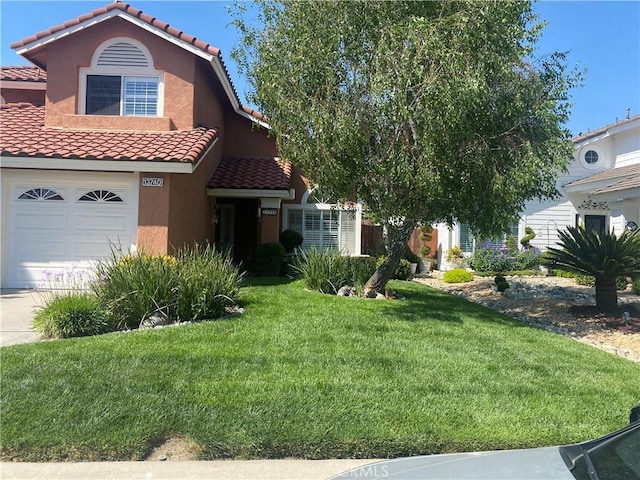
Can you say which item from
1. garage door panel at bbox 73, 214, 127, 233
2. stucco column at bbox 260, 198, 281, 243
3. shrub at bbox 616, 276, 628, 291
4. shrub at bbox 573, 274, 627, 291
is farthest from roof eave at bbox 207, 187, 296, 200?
shrub at bbox 616, 276, 628, 291

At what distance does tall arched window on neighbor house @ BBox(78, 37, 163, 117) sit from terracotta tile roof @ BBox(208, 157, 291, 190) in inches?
112

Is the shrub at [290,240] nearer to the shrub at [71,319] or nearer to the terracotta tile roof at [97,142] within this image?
the terracotta tile roof at [97,142]

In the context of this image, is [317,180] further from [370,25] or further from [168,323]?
[168,323]

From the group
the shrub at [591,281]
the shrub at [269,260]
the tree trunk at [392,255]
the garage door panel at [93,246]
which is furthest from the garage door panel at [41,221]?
the shrub at [591,281]

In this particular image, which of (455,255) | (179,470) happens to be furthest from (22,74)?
(455,255)

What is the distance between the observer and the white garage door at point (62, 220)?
1088 cm

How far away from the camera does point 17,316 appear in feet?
26.7

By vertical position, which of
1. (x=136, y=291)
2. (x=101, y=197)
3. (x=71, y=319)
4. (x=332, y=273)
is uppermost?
(x=101, y=197)

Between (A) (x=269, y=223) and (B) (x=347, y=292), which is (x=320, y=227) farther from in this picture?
(B) (x=347, y=292)

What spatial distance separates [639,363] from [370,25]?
6.60 meters

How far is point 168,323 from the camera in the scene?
7.36 metres

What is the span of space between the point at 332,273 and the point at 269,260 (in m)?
3.48

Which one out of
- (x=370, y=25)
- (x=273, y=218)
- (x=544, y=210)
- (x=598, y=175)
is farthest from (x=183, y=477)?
(x=598, y=175)

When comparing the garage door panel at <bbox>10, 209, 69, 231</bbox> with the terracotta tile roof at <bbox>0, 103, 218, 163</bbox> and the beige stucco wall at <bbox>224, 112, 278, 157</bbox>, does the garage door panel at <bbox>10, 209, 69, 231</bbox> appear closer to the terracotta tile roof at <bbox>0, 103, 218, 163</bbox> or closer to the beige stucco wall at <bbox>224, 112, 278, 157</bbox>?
the terracotta tile roof at <bbox>0, 103, 218, 163</bbox>
